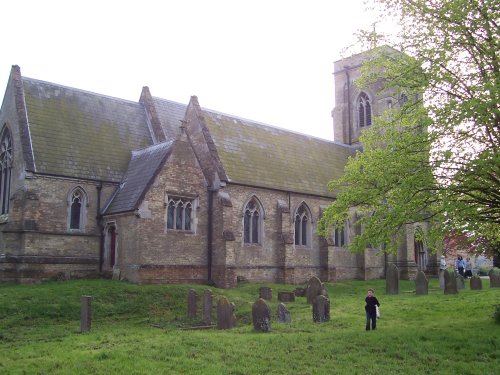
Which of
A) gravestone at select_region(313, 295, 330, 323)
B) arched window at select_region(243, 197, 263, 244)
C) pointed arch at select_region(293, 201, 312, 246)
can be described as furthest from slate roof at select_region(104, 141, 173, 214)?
gravestone at select_region(313, 295, 330, 323)

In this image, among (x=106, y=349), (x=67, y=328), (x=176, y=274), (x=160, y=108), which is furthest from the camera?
(x=160, y=108)

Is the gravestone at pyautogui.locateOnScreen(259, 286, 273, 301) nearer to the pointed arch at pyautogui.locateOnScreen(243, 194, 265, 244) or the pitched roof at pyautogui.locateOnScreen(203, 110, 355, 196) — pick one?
the pointed arch at pyautogui.locateOnScreen(243, 194, 265, 244)

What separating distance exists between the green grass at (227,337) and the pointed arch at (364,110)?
22.4 metres

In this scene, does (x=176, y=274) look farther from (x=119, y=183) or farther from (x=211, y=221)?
(x=119, y=183)

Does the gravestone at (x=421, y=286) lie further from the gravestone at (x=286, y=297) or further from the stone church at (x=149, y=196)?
the gravestone at (x=286, y=297)

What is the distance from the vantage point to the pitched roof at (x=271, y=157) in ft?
93.2

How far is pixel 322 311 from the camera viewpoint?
54.4 ft

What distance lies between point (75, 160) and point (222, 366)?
17.4m

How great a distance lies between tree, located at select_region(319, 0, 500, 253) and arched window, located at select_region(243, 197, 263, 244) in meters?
11.9

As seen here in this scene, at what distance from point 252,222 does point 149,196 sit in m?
6.84

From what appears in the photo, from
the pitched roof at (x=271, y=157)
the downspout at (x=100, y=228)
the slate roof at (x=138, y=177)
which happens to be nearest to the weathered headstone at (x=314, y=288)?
the pitched roof at (x=271, y=157)

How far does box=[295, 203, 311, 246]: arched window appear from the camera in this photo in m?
30.2

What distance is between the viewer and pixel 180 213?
24.8 metres

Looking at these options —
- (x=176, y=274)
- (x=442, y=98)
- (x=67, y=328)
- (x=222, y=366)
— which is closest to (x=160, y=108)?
(x=176, y=274)
